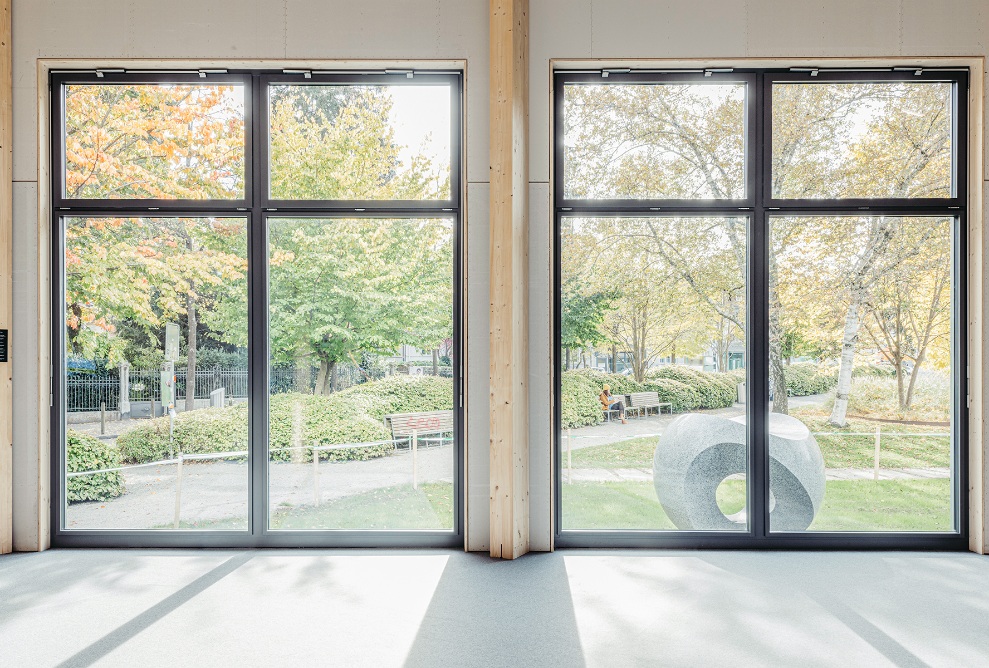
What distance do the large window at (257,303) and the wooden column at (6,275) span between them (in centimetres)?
25

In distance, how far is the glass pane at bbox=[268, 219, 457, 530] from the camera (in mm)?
3947

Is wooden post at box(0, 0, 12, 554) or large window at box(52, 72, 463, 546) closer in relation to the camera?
wooden post at box(0, 0, 12, 554)

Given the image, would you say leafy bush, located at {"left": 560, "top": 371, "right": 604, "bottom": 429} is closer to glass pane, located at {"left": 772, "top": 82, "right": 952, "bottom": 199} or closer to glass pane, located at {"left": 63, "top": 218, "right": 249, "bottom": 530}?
glass pane, located at {"left": 772, "top": 82, "right": 952, "bottom": 199}

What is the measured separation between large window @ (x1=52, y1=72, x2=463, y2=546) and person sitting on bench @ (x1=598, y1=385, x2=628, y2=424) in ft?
3.30

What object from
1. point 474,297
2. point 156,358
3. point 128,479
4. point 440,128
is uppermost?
point 440,128

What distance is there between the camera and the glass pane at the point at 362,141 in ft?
13.0

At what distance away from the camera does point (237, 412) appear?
13.0ft

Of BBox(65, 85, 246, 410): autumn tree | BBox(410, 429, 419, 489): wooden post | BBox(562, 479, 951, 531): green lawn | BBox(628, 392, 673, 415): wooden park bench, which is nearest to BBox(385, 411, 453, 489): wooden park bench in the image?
BBox(410, 429, 419, 489): wooden post

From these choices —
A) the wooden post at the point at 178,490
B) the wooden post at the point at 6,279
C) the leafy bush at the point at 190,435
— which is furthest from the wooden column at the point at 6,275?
the wooden post at the point at 178,490

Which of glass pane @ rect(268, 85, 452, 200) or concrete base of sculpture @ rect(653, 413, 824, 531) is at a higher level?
glass pane @ rect(268, 85, 452, 200)

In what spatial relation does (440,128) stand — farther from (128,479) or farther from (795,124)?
(128,479)

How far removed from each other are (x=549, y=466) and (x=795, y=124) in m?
2.93

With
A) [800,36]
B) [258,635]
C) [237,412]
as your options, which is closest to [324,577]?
[258,635]

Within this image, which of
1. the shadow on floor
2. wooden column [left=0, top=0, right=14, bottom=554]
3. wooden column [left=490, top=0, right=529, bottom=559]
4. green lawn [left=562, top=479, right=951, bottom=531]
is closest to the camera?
the shadow on floor
